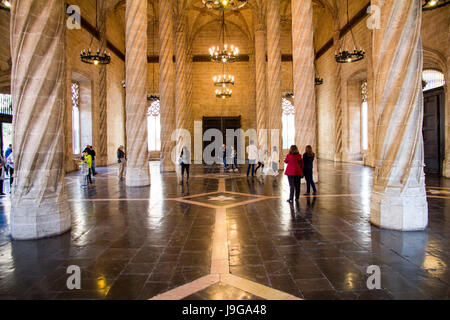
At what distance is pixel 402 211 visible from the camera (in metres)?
5.00

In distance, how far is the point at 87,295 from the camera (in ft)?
9.53

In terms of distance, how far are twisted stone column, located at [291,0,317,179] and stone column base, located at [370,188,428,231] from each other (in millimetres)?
6114

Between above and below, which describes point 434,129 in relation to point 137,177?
above

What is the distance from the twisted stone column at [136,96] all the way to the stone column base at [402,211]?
8369 millimetres

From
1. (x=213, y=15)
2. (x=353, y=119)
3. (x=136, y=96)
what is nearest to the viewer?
(x=136, y=96)

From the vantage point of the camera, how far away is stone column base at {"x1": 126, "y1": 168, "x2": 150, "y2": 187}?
35.9 ft

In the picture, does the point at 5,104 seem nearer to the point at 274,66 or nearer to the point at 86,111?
the point at 86,111

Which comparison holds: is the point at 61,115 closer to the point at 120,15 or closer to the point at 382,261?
the point at 382,261

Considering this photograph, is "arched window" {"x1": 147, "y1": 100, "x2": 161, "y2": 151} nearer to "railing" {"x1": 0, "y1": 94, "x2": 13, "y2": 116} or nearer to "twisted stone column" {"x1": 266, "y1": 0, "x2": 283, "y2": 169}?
"railing" {"x1": 0, "y1": 94, "x2": 13, "y2": 116}

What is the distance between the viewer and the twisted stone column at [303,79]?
1113 cm

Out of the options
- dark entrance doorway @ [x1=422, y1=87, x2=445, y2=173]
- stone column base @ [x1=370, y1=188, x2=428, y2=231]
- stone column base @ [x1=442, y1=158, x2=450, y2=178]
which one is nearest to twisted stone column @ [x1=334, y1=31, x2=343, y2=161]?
dark entrance doorway @ [x1=422, y1=87, x2=445, y2=173]

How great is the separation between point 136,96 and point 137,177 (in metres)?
3.15

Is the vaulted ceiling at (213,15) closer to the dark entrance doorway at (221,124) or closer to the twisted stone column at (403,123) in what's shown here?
the dark entrance doorway at (221,124)

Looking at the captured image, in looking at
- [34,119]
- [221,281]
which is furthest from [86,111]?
[221,281]
